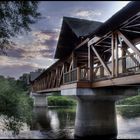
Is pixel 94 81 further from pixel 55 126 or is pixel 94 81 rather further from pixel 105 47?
pixel 55 126

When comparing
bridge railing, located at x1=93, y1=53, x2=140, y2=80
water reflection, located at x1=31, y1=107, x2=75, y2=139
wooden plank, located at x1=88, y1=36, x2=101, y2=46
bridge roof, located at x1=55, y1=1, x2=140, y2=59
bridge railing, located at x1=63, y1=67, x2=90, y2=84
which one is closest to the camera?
bridge roof, located at x1=55, y1=1, x2=140, y2=59

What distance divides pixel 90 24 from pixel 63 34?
275cm

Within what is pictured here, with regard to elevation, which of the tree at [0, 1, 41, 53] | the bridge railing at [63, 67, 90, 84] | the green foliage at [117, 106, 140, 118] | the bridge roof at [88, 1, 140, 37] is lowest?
the green foliage at [117, 106, 140, 118]

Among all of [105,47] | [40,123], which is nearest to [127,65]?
[105,47]

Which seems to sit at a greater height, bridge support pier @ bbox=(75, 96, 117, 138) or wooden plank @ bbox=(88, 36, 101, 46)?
wooden plank @ bbox=(88, 36, 101, 46)

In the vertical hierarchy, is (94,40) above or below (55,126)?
above

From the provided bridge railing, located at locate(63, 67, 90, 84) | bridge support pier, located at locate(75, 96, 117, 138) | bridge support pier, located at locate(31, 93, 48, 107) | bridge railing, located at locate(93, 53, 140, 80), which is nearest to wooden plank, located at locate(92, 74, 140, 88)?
bridge railing, located at locate(93, 53, 140, 80)

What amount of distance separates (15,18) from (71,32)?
12258 millimetres

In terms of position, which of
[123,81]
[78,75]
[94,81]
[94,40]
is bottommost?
[123,81]

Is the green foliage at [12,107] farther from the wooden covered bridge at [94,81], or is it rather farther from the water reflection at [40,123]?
the water reflection at [40,123]

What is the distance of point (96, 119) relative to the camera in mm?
20453

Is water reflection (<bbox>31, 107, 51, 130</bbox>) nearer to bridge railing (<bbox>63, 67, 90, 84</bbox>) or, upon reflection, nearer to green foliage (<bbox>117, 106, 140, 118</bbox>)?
bridge railing (<bbox>63, 67, 90, 84</bbox>)

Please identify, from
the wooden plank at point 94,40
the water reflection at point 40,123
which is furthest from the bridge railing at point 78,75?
the water reflection at point 40,123

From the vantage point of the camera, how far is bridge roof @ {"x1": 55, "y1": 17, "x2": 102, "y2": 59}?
68.7ft
